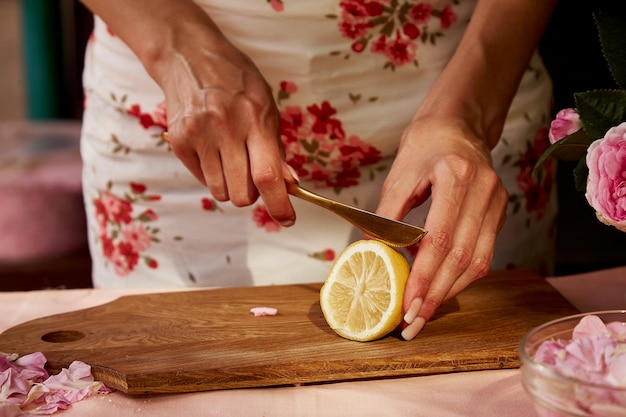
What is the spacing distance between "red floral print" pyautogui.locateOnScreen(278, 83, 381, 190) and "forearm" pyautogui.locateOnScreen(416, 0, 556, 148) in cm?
18

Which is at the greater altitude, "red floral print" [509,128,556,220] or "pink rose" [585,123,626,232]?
"pink rose" [585,123,626,232]

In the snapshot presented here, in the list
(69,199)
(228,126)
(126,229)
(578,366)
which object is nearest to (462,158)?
(228,126)

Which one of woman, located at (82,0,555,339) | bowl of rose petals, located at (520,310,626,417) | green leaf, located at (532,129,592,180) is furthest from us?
woman, located at (82,0,555,339)

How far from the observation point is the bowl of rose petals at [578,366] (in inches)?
29.2

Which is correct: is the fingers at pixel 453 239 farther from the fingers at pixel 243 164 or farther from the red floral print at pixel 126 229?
the red floral print at pixel 126 229

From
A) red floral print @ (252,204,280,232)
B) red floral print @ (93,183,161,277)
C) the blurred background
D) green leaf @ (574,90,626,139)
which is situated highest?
green leaf @ (574,90,626,139)

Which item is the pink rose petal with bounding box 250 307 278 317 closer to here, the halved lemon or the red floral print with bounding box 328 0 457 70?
the halved lemon

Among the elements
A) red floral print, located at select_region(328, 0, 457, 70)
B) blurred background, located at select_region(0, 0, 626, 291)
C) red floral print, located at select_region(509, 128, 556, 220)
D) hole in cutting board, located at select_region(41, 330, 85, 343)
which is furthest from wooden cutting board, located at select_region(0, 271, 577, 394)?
blurred background, located at select_region(0, 0, 626, 291)

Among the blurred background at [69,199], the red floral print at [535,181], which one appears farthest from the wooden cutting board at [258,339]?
the blurred background at [69,199]

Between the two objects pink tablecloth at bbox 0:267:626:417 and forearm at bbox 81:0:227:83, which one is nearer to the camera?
pink tablecloth at bbox 0:267:626:417

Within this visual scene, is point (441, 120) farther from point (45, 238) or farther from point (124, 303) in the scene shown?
point (45, 238)

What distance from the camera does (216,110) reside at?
1.16 metres

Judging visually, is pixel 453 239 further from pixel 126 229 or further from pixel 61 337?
pixel 126 229

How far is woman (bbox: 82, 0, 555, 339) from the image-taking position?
1161 mm
